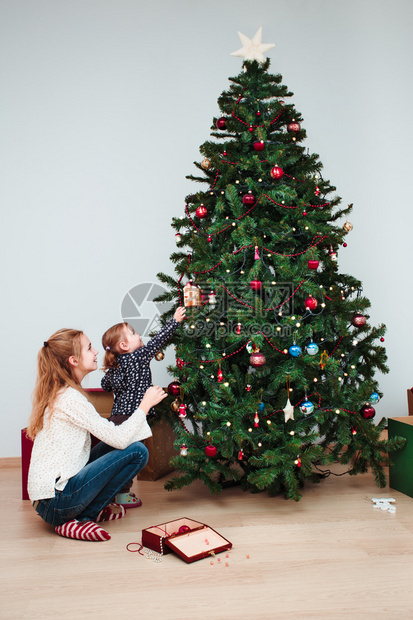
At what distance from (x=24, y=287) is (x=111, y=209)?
707 mm

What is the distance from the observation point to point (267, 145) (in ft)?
7.52

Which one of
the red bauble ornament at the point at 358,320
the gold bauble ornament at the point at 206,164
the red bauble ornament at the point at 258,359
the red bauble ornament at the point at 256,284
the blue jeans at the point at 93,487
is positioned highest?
the gold bauble ornament at the point at 206,164

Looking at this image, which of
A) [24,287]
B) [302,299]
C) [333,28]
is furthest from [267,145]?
[24,287]

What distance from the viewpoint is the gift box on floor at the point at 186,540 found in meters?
1.76

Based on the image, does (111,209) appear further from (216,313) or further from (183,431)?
(183,431)

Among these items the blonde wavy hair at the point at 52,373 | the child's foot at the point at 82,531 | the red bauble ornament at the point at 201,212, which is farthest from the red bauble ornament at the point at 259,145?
the child's foot at the point at 82,531

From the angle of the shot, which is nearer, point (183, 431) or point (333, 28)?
point (183, 431)

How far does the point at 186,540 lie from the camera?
6.00 ft

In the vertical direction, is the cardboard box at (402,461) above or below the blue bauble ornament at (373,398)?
below

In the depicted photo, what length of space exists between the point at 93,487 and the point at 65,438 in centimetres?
22

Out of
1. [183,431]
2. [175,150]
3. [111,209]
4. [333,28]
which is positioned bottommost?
[183,431]

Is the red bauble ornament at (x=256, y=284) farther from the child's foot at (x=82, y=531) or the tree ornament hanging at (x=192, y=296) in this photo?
the child's foot at (x=82, y=531)

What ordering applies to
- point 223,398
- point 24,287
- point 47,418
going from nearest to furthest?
point 47,418, point 223,398, point 24,287

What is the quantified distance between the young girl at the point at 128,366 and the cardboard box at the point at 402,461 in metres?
1.14
